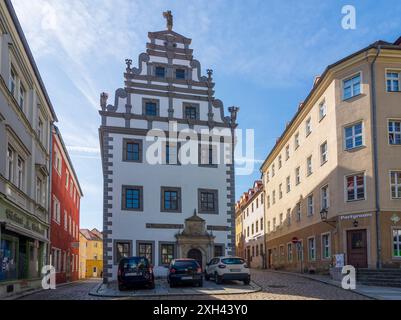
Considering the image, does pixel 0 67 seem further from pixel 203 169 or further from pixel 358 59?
pixel 358 59

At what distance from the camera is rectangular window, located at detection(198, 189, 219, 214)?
110 ft

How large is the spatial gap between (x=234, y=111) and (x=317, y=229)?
1013cm

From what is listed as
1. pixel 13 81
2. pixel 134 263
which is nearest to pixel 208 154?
pixel 134 263

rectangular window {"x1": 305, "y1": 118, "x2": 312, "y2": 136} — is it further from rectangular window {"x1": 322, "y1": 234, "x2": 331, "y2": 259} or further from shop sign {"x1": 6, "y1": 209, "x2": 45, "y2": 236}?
shop sign {"x1": 6, "y1": 209, "x2": 45, "y2": 236}

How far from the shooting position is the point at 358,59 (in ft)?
96.7

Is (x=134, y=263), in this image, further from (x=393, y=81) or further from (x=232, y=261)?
(x=393, y=81)

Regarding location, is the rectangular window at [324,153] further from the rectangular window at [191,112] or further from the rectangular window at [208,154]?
the rectangular window at [191,112]

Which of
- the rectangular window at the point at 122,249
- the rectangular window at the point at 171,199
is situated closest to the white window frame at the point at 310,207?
the rectangular window at the point at 171,199

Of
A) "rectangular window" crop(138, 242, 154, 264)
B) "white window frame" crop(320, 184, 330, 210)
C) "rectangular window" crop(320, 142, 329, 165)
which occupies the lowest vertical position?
"rectangular window" crop(138, 242, 154, 264)

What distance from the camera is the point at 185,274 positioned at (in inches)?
960

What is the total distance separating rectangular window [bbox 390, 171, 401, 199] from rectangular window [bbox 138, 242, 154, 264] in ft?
49.6

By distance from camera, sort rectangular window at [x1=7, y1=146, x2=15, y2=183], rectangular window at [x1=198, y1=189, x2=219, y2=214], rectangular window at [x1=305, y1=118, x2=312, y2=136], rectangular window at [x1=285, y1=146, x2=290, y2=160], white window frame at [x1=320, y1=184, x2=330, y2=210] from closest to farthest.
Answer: rectangular window at [x1=7, y1=146, x2=15, y2=183] → white window frame at [x1=320, y1=184, x2=330, y2=210] → rectangular window at [x1=198, y1=189, x2=219, y2=214] → rectangular window at [x1=305, y1=118, x2=312, y2=136] → rectangular window at [x1=285, y1=146, x2=290, y2=160]

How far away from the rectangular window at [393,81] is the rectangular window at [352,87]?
1643 millimetres

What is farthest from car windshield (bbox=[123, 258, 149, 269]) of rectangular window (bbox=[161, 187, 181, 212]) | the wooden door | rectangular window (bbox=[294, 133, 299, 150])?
rectangular window (bbox=[294, 133, 299, 150])
